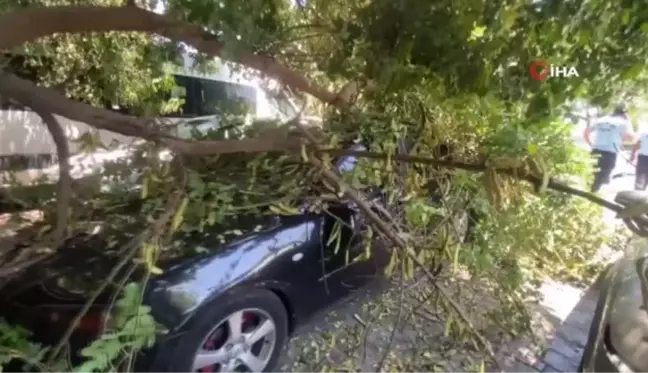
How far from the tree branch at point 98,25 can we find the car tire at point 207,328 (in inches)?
49.1

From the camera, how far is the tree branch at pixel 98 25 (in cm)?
222

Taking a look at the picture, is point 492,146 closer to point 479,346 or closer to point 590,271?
point 479,346

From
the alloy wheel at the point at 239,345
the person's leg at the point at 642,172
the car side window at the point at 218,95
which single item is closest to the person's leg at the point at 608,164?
the person's leg at the point at 642,172

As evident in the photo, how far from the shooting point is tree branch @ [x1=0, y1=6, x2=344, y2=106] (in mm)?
2219

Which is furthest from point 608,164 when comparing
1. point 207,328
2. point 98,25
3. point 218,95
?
point 98,25

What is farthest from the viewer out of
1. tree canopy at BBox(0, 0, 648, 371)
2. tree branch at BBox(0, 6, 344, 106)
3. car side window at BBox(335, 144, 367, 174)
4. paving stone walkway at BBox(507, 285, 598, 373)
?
paving stone walkway at BBox(507, 285, 598, 373)

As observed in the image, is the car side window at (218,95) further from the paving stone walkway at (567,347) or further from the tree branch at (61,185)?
the paving stone walkway at (567,347)

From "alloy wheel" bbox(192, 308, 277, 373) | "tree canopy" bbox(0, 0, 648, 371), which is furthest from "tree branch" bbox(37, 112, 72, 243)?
"alloy wheel" bbox(192, 308, 277, 373)

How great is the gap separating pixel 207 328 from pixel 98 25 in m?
1.60

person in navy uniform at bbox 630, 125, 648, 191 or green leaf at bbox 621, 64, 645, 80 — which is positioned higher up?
green leaf at bbox 621, 64, 645, 80

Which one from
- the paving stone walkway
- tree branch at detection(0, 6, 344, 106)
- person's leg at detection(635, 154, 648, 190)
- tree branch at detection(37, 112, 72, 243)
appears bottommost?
the paving stone walkway

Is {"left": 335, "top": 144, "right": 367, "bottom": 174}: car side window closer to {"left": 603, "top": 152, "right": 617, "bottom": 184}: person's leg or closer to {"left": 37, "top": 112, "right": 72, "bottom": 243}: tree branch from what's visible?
{"left": 37, "top": 112, "right": 72, "bottom": 243}: tree branch

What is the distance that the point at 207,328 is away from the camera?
258cm

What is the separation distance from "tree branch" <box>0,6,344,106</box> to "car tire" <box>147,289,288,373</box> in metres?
1.25
